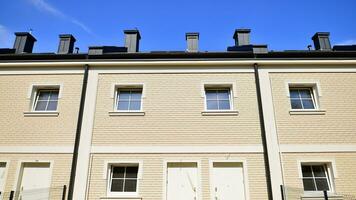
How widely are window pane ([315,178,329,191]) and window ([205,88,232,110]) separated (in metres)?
3.31

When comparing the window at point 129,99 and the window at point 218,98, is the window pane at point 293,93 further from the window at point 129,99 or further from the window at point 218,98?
the window at point 129,99

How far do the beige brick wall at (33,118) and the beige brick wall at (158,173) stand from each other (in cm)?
132

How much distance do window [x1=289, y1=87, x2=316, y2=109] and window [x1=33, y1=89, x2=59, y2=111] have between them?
25.3 feet

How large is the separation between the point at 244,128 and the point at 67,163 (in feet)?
17.6

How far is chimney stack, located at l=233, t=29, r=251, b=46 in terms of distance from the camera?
11.3m

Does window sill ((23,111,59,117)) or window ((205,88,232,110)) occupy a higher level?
window ((205,88,232,110))

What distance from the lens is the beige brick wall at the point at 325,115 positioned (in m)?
8.91

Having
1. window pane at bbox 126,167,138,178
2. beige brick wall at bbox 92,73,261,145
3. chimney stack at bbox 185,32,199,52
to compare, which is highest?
chimney stack at bbox 185,32,199,52

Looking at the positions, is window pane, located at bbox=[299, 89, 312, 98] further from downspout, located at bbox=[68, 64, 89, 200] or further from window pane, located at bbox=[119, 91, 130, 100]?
downspout, located at bbox=[68, 64, 89, 200]

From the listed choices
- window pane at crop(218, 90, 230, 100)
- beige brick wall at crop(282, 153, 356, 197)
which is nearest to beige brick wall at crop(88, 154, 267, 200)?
beige brick wall at crop(282, 153, 356, 197)

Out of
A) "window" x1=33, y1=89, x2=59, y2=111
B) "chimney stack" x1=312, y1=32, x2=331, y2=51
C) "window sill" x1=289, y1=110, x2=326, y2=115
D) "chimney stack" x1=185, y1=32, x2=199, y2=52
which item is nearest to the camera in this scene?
"window sill" x1=289, y1=110, x2=326, y2=115

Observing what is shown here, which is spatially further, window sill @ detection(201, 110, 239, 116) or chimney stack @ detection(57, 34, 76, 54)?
chimney stack @ detection(57, 34, 76, 54)

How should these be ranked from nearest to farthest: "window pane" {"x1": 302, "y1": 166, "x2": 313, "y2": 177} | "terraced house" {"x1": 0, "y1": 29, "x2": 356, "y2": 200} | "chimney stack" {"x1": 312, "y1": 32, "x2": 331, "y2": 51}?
"terraced house" {"x1": 0, "y1": 29, "x2": 356, "y2": 200} < "window pane" {"x1": 302, "y1": 166, "x2": 313, "y2": 177} < "chimney stack" {"x1": 312, "y1": 32, "x2": 331, "y2": 51}

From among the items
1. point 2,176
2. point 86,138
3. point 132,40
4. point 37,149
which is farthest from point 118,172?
point 132,40
